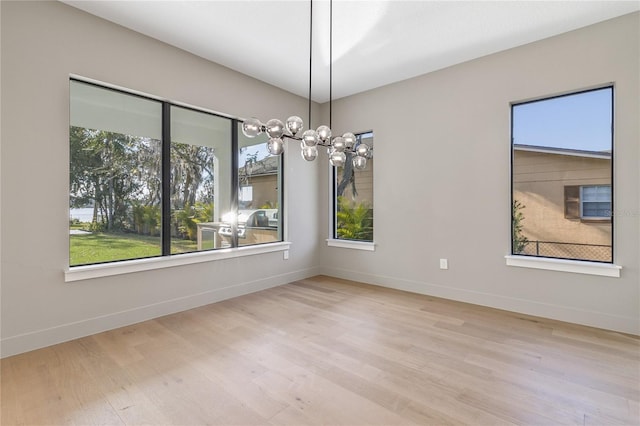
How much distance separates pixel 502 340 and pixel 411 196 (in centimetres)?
203

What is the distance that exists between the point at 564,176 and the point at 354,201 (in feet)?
8.65

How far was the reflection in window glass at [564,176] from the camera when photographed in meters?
3.05

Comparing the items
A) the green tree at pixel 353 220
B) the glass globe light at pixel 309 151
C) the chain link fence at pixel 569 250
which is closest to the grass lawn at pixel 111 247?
the glass globe light at pixel 309 151

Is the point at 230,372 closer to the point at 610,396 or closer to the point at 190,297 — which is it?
the point at 190,297

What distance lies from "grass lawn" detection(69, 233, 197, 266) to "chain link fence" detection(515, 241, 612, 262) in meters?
3.95

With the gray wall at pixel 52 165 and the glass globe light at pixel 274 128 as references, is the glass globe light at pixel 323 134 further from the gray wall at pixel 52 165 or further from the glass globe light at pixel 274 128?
the gray wall at pixel 52 165

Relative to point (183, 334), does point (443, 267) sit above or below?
above

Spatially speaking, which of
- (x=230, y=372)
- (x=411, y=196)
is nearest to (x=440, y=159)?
(x=411, y=196)

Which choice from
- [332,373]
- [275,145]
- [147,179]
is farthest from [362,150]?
[147,179]

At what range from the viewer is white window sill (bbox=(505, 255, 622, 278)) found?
291cm

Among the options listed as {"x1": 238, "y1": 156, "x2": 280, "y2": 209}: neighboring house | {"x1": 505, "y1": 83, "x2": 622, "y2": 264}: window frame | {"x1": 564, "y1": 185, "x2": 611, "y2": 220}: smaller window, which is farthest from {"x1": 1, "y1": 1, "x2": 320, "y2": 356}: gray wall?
{"x1": 564, "y1": 185, "x2": 611, "y2": 220}: smaller window

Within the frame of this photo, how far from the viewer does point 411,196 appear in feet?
13.8

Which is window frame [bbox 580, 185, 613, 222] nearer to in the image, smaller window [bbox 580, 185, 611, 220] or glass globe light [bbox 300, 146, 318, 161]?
smaller window [bbox 580, 185, 611, 220]

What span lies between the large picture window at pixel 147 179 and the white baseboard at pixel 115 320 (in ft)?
1.75
